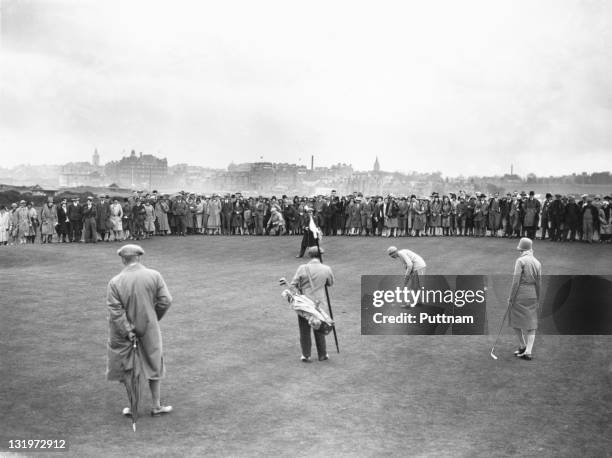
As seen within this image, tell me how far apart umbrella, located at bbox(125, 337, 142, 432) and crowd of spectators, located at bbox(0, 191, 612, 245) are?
59.0 ft

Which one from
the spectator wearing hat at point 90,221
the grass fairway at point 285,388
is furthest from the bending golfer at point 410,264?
the spectator wearing hat at point 90,221

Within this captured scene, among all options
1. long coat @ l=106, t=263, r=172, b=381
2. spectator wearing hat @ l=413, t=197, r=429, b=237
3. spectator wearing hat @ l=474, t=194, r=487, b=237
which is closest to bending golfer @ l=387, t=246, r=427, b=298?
long coat @ l=106, t=263, r=172, b=381

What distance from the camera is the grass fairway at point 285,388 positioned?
7.25 m

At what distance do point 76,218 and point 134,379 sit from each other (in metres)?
22.0

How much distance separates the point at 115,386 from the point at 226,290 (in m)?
7.47

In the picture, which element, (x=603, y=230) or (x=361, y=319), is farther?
(x=603, y=230)

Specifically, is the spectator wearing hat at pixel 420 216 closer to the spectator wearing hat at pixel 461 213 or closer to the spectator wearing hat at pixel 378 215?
the spectator wearing hat at pixel 461 213

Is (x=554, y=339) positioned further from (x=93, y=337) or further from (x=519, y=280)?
(x=93, y=337)

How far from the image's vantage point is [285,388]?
9109 mm

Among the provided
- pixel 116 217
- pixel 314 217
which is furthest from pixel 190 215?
pixel 314 217

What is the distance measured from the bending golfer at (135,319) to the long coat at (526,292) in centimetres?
614

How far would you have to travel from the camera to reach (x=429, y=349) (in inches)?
449

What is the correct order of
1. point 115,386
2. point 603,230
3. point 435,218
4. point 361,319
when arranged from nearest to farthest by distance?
point 115,386
point 361,319
point 603,230
point 435,218

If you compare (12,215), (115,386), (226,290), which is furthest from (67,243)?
(115,386)
